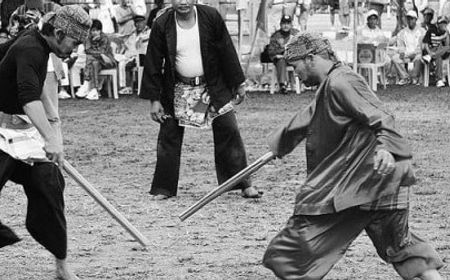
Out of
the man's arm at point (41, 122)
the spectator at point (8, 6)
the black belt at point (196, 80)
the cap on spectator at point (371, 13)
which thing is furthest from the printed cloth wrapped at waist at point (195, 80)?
the cap on spectator at point (371, 13)

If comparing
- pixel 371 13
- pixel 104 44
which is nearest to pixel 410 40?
pixel 371 13

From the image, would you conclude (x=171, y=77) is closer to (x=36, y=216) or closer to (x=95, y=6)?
(x=36, y=216)

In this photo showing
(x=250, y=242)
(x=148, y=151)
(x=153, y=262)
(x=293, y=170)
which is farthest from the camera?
(x=148, y=151)

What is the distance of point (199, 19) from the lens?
10.1 meters

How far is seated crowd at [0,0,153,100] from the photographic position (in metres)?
19.5

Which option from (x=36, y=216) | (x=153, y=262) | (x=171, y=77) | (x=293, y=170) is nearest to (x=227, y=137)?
(x=171, y=77)

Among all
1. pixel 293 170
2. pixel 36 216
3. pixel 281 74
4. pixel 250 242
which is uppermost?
pixel 36 216

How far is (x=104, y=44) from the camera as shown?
20.4m

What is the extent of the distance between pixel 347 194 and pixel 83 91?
1490 centimetres

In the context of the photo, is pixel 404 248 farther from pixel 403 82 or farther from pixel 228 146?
pixel 403 82

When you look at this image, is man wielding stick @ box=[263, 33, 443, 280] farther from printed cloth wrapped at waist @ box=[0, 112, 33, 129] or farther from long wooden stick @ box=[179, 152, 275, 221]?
printed cloth wrapped at waist @ box=[0, 112, 33, 129]

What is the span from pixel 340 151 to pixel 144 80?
14.1 feet

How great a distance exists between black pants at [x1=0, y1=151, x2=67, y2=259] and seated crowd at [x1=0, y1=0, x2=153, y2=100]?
12.1 meters

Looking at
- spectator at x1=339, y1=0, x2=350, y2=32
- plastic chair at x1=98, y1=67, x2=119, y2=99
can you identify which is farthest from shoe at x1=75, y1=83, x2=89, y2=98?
spectator at x1=339, y1=0, x2=350, y2=32
